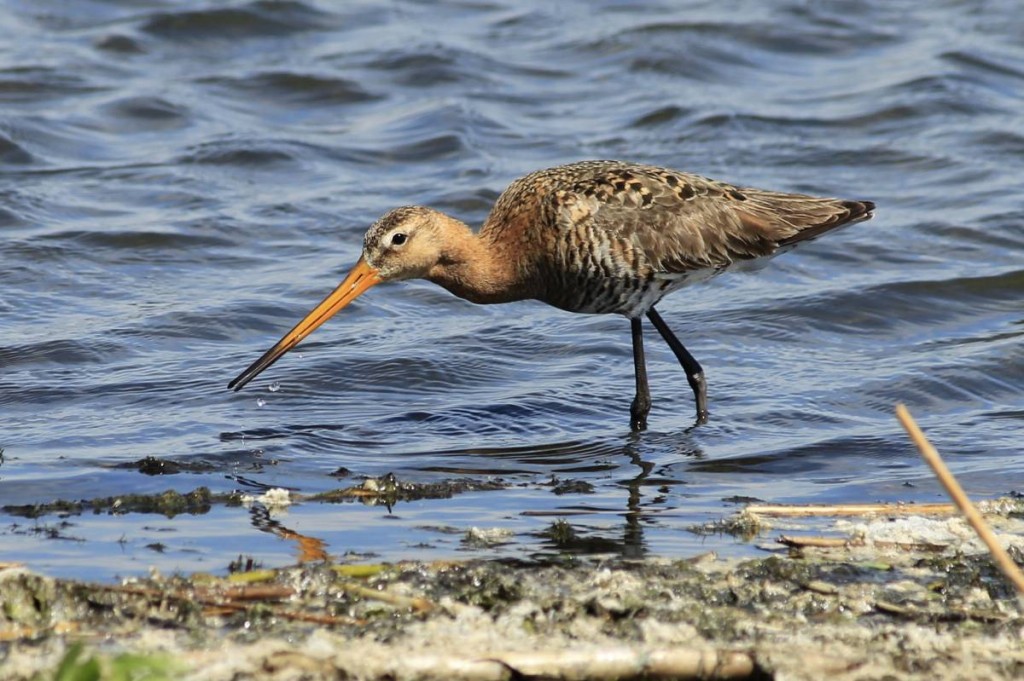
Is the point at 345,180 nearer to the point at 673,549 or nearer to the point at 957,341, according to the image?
the point at 957,341

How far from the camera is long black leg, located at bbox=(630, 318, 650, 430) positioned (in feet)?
29.9

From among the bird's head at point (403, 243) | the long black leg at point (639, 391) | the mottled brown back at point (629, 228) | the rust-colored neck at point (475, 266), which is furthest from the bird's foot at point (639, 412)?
the bird's head at point (403, 243)

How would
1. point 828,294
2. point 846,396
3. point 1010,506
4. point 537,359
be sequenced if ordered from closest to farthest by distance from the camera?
→ point 1010,506 → point 846,396 → point 537,359 → point 828,294

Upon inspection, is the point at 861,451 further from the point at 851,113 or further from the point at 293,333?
the point at 851,113

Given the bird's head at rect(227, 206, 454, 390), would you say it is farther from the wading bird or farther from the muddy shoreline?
the muddy shoreline

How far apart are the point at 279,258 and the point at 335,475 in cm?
468

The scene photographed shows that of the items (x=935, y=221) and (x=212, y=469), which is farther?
(x=935, y=221)

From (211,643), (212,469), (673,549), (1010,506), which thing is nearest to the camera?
(211,643)

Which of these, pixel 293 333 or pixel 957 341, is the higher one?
pixel 293 333

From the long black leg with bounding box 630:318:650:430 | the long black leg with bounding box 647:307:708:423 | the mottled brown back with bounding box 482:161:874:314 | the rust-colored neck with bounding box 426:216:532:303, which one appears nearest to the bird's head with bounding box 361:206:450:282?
the rust-colored neck with bounding box 426:216:532:303

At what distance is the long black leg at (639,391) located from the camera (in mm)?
9102

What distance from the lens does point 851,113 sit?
52.7 ft

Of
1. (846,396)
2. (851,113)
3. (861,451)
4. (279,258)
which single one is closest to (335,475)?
(861,451)

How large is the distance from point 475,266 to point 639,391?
1192 millimetres
